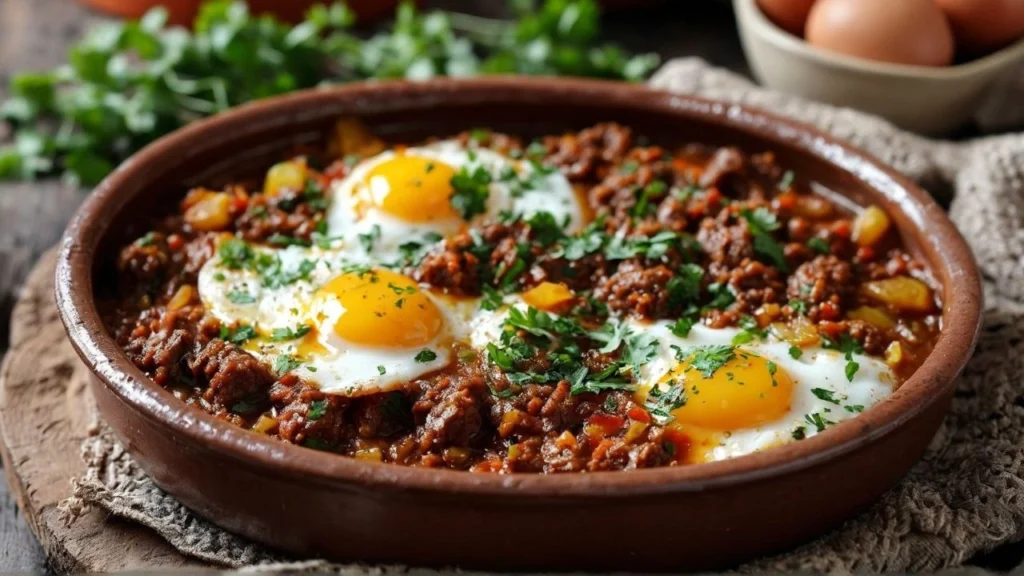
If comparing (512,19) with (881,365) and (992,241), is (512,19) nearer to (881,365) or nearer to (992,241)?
(992,241)

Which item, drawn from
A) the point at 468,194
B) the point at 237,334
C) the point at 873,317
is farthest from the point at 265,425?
→ the point at 873,317

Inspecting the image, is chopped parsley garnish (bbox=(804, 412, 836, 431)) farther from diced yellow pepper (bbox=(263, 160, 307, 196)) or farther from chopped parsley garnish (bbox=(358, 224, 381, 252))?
diced yellow pepper (bbox=(263, 160, 307, 196))

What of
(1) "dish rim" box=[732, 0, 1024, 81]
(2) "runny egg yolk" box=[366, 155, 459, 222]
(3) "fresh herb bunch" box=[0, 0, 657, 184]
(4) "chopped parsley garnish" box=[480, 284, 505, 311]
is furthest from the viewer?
(3) "fresh herb bunch" box=[0, 0, 657, 184]

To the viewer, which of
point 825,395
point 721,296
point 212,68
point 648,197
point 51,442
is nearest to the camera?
point 825,395

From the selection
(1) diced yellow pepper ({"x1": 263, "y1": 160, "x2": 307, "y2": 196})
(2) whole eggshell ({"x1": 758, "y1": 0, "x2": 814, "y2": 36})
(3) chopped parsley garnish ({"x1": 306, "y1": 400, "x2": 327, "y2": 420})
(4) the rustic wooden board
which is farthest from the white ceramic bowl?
(4) the rustic wooden board

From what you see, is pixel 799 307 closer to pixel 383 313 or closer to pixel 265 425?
pixel 383 313

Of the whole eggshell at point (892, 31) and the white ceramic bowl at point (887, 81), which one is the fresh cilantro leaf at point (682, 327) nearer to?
the white ceramic bowl at point (887, 81)
